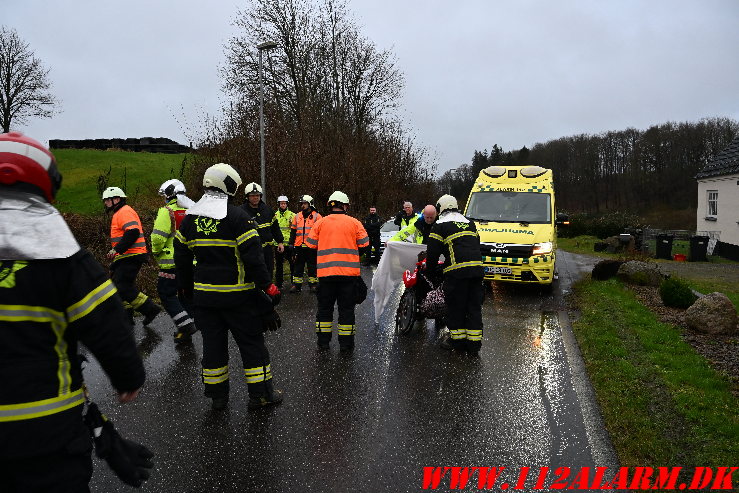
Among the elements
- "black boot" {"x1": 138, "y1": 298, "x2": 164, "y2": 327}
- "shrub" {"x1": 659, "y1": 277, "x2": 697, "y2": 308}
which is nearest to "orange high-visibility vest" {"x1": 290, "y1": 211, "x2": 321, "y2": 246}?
"black boot" {"x1": 138, "y1": 298, "x2": 164, "y2": 327}

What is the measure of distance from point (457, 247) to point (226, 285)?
3.08 metres

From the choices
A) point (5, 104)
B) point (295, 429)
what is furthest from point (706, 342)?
point (5, 104)

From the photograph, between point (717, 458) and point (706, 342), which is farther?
point (706, 342)

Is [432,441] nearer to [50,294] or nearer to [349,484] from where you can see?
[349,484]

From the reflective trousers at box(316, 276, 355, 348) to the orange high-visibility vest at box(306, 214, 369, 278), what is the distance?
0.38 feet

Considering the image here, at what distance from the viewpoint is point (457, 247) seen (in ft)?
21.6

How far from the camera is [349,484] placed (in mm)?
3678

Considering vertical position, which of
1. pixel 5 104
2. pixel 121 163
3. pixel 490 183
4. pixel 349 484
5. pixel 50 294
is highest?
pixel 5 104

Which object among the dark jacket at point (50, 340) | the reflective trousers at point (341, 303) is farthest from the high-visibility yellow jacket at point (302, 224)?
the dark jacket at point (50, 340)

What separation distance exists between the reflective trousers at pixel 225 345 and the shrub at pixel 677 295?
7805 millimetres

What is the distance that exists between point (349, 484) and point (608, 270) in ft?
34.8

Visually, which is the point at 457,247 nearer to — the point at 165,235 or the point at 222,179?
the point at 222,179

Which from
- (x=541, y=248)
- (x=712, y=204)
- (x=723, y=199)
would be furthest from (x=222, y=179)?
(x=712, y=204)

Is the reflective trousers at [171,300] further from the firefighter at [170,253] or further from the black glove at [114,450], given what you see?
the black glove at [114,450]
